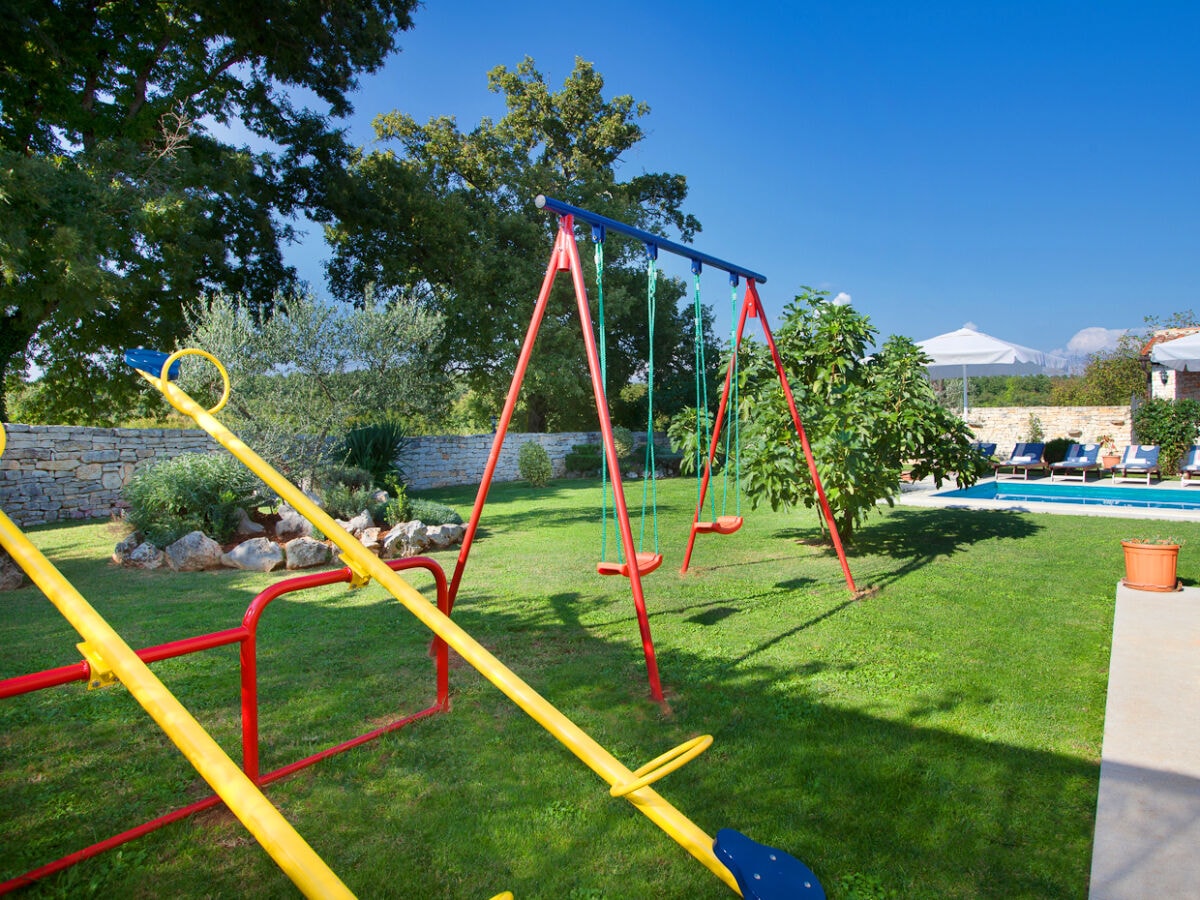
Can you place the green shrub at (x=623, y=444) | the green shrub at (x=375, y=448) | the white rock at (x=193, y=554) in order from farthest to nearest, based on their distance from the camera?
the green shrub at (x=623, y=444)
the green shrub at (x=375, y=448)
the white rock at (x=193, y=554)

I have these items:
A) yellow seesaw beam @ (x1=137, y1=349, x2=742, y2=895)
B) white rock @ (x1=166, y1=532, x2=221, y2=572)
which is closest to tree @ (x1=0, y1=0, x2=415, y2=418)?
white rock @ (x1=166, y1=532, x2=221, y2=572)

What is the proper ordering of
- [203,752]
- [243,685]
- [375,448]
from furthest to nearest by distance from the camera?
[375,448], [243,685], [203,752]

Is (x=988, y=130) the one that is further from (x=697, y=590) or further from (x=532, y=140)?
(x=697, y=590)

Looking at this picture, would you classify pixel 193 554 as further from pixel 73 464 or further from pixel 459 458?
pixel 459 458

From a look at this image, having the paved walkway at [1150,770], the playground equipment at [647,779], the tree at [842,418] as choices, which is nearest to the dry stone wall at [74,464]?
the tree at [842,418]

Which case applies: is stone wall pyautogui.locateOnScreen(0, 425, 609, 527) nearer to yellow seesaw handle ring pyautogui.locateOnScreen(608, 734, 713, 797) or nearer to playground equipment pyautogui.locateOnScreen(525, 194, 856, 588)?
playground equipment pyautogui.locateOnScreen(525, 194, 856, 588)

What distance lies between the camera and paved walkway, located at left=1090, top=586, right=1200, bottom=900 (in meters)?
2.33

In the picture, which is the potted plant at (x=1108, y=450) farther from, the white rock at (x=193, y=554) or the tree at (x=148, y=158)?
the tree at (x=148, y=158)

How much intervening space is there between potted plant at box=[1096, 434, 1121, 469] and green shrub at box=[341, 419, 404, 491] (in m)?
16.8

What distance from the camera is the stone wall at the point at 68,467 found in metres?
10.7

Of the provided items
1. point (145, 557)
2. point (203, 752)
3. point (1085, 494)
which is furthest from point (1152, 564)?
point (145, 557)

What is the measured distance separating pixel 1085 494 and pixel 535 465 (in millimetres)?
11641

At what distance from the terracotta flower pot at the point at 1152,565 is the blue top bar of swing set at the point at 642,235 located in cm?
A: 391

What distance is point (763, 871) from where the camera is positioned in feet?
6.26
